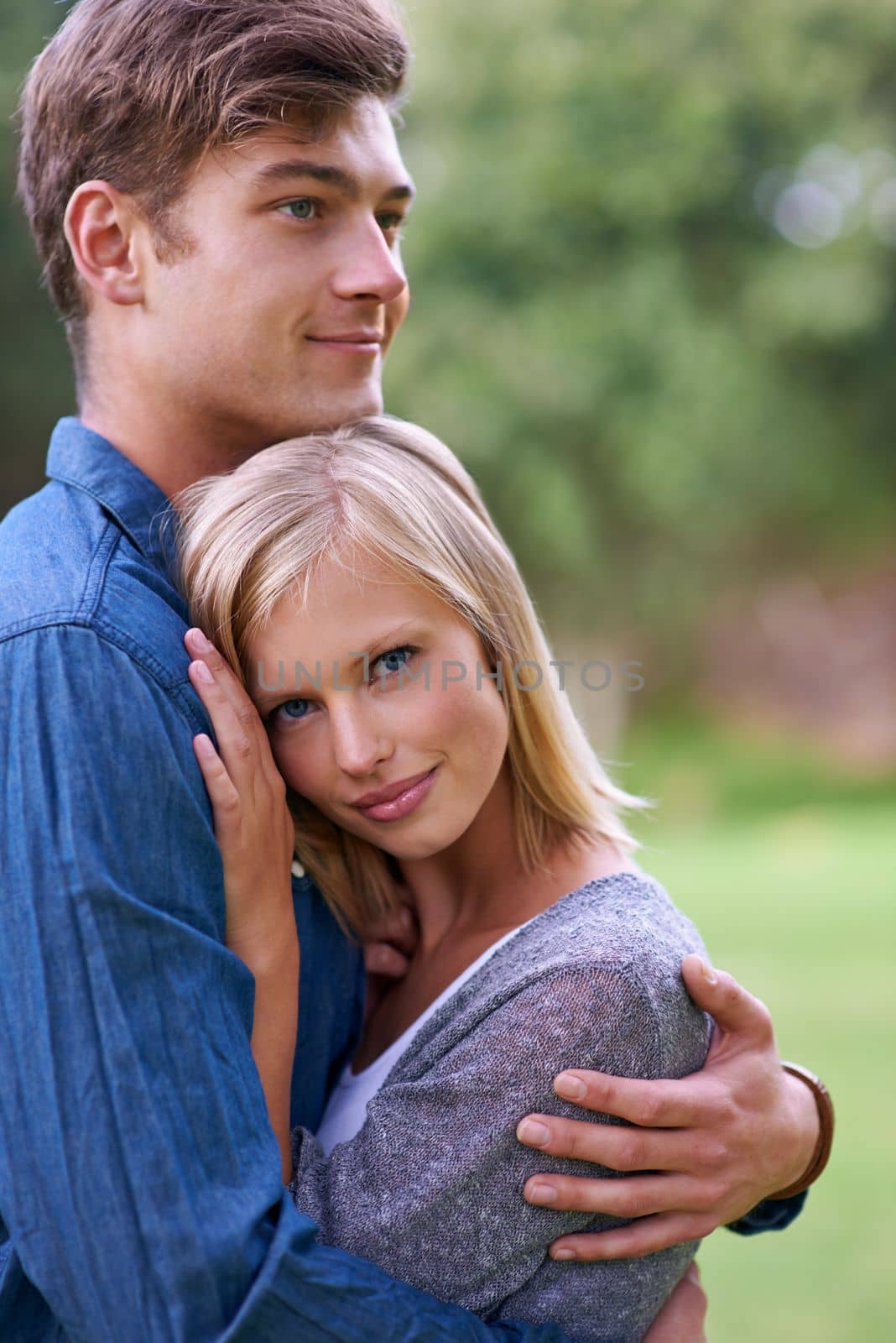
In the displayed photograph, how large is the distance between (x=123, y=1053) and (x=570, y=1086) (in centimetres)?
50

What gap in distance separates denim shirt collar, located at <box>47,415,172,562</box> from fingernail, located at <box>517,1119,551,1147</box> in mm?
824

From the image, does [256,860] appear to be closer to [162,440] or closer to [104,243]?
[162,440]

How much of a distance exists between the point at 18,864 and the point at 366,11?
132 cm

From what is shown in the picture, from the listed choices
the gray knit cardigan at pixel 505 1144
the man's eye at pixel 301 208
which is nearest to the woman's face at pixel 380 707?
the gray knit cardigan at pixel 505 1144

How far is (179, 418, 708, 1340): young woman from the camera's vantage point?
1.56 meters

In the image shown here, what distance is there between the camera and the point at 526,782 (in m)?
2.05

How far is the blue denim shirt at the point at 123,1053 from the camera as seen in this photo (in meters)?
1.33

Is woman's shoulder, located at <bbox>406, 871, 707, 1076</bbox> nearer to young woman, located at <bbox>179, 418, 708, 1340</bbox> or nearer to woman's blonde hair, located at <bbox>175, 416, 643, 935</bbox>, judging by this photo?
young woman, located at <bbox>179, 418, 708, 1340</bbox>

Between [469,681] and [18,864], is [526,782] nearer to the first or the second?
[469,681]

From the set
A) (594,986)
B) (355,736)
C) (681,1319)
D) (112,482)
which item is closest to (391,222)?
(112,482)

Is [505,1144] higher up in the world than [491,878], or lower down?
lower down

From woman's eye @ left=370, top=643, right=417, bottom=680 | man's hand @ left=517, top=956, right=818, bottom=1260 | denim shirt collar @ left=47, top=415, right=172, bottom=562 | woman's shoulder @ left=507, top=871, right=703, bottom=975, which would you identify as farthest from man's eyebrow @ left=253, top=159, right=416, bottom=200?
man's hand @ left=517, top=956, right=818, bottom=1260

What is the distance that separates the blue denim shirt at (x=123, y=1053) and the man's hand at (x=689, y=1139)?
205mm

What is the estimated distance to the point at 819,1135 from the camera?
2037mm
